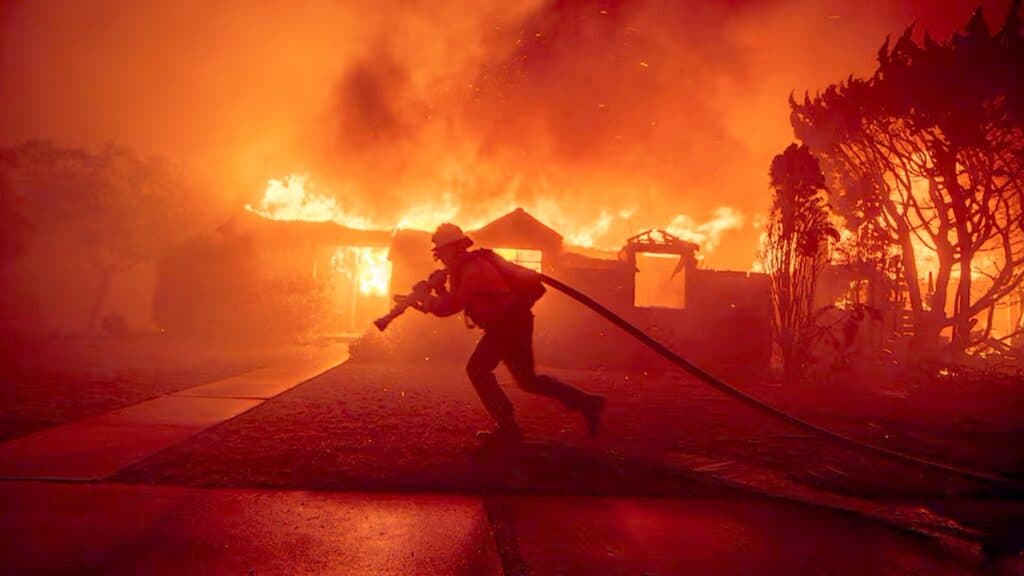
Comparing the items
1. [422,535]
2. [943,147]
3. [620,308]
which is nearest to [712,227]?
[943,147]

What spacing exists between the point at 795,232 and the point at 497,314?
27.1 ft

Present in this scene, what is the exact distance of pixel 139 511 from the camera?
2.92 metres

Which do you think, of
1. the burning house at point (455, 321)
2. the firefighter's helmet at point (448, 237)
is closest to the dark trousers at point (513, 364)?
the firefighter's helmet at point (448, 237)

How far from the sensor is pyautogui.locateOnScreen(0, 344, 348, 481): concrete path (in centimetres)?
358

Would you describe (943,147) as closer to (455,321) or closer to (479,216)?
(455,321)

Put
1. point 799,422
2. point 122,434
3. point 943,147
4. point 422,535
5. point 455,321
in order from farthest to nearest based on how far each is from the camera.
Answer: point 943,147, point 455,321, point 122,434, point 799,422, point 422,535

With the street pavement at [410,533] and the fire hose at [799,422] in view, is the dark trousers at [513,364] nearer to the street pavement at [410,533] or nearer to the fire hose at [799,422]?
the fire hose at [799,422]

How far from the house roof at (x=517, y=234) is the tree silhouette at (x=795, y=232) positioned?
7.51 meters

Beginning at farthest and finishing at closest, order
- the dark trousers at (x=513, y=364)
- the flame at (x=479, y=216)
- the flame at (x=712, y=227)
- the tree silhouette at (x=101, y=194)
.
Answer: the flame at (x=712, y=227) → the flame at (x=479, y=216) → the tree silhouette at (x=101, y=194) → the dark trousers at (x=513, y=364)

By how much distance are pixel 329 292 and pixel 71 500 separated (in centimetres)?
1807

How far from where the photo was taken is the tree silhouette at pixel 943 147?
14383mm

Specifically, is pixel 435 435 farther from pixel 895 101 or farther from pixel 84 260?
pixel 84 260

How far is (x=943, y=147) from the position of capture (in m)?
15.0

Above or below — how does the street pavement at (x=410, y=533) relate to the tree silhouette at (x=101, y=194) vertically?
below
